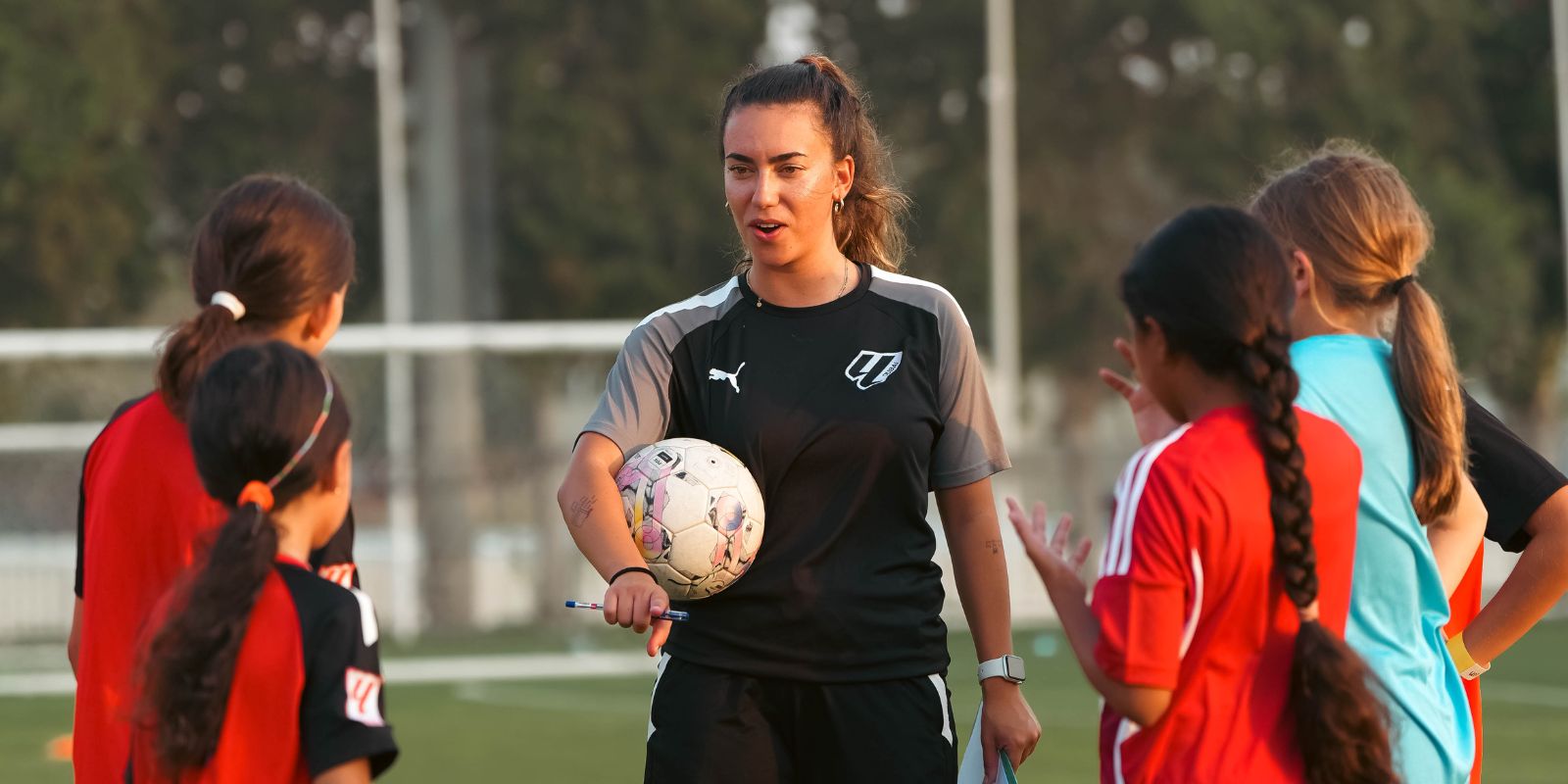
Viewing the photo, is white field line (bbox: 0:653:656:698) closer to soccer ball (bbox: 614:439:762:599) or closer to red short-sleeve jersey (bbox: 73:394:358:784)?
soccer ball (bbox: 614:439:762:599)

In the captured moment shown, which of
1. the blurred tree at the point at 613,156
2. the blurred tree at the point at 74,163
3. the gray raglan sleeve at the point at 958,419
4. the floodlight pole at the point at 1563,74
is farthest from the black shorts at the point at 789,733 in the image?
the floodlight pole at the point at 1563,74

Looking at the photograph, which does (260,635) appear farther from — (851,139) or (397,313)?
(397,313)

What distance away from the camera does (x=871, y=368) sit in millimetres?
3768

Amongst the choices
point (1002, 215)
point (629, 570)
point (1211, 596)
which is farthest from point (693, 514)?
point (1002, 215)

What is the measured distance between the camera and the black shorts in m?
3.64

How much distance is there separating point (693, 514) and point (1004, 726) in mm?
717

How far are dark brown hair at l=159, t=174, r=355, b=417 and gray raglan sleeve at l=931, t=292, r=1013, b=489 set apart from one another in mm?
1161

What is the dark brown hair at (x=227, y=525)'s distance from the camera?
2838 mm

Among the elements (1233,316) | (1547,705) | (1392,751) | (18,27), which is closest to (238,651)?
(1233,316)

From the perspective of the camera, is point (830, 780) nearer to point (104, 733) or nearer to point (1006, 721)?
point (1006, 721)

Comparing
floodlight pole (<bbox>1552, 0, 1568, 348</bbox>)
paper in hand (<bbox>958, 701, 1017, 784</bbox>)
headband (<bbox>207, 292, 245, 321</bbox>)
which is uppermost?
floodlight pole (<bbox>1552, 0, 1568, 348</bbox>)

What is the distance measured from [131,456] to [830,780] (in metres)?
1.34

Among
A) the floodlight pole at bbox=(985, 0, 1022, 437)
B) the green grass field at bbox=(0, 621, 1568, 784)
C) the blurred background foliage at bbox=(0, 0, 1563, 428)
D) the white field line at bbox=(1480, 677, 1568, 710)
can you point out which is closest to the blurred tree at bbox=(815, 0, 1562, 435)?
the blurred background foliage at bbox=(0, 0, 1563, 428)

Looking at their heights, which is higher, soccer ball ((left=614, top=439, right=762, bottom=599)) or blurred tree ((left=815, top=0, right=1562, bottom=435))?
blurred tree ((left=815, top=0, right=1562, bottom=435))
